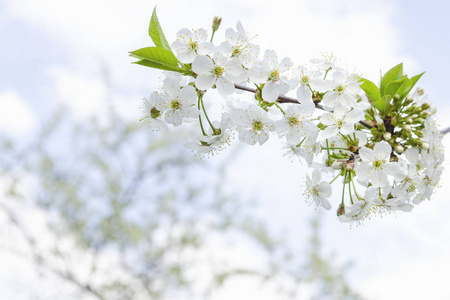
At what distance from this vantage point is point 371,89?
3.45 feet

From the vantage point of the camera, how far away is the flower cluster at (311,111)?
96cm

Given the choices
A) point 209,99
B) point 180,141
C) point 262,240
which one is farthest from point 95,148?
point 209,99

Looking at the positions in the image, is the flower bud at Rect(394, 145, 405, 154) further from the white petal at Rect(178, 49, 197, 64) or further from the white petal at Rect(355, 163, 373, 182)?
the white petal at Rect(178, 49, 197, 64)

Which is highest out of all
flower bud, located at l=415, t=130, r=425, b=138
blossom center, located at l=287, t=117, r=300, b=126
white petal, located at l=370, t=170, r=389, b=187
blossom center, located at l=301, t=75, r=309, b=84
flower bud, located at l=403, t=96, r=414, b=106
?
flower bud, located at l=403, t=96, r=414, b=106

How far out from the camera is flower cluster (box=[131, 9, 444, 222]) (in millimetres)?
963

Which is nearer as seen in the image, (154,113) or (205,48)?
(205,48)

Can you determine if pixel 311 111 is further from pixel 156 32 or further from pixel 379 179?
pixel 156 32

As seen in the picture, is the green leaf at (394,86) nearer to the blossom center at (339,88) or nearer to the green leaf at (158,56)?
the blossom center at (339,88)

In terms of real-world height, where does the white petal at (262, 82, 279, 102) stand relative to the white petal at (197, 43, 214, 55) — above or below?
A: below

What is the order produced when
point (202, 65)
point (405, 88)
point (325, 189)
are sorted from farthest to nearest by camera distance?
point (325, 189)
point (405, 88)
point (202, 65)

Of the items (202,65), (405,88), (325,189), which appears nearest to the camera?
(202,65)

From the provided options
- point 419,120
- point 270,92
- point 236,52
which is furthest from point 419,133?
point 236,52

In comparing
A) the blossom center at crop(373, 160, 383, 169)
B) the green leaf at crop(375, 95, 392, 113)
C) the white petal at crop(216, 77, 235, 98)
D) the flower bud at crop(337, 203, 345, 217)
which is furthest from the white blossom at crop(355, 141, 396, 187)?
the white petal at crop(216, 77, 235, 98)

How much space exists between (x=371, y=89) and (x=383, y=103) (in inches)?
2.0
